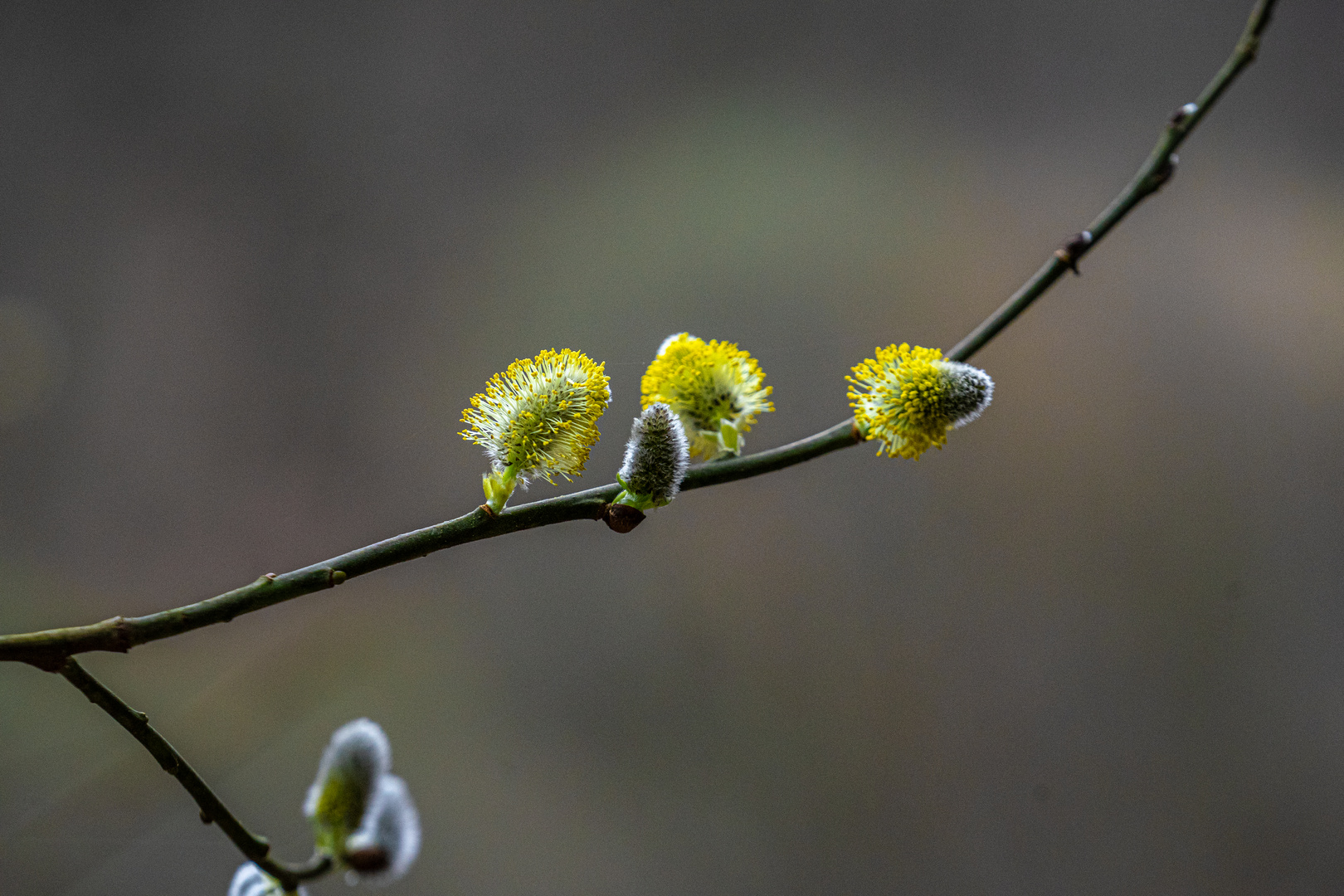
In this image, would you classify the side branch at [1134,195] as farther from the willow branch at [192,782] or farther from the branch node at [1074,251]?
the willow branch at [192,782]

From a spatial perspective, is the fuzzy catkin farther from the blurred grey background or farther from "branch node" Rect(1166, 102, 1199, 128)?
the blurred grey background

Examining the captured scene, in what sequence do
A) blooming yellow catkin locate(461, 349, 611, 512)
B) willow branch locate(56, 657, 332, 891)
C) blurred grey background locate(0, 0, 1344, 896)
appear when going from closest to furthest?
willow branch locate(56, 657, 332, 891)
blooming yellow catkin locate(461, 349, 611, 512)
blurred grey background locate(0, 0, 1344, 896)

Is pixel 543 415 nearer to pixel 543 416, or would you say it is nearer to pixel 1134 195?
pixel 543 416

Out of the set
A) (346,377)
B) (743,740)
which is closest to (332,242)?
(346,377)

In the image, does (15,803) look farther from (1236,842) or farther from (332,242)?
(1236,842)

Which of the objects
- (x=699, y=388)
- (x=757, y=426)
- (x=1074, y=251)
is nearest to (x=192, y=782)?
(x=699, y=388)

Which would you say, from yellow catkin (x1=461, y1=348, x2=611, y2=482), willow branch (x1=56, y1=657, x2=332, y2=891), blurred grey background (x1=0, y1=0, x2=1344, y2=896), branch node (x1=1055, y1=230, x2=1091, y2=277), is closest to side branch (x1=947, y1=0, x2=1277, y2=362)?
branch node (x1=1055, y1=230, x2=1091, y2=277)
